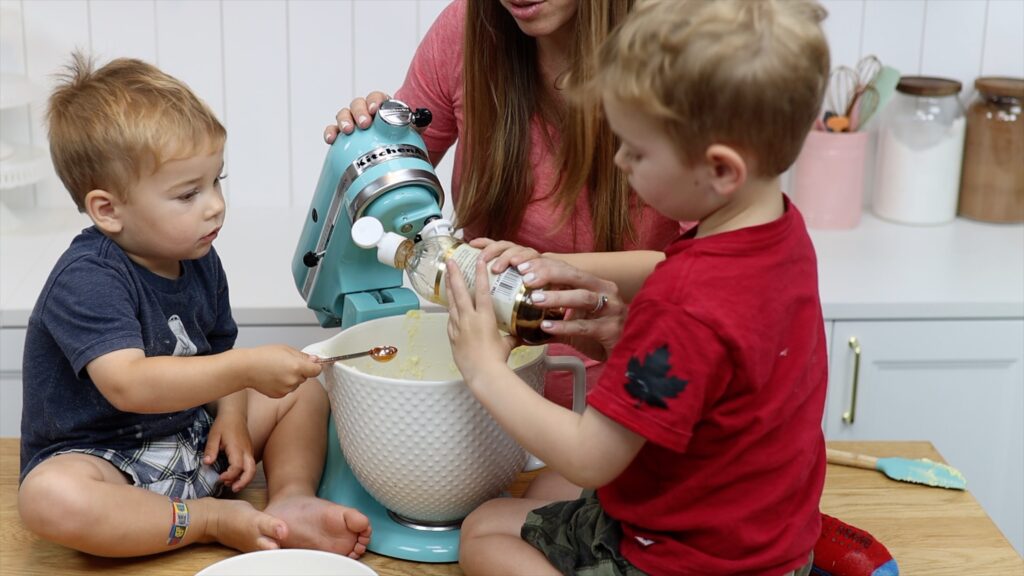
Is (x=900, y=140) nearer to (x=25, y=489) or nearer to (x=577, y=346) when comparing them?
(x=577, y=346)

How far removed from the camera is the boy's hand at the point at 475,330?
1.10 metres

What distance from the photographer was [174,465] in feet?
4.36

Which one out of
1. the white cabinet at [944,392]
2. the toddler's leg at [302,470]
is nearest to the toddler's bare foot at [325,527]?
the toddler's leg at [302,470]

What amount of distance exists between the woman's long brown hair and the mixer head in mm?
257

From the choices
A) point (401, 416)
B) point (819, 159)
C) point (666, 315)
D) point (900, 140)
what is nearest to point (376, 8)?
point (819, 159)

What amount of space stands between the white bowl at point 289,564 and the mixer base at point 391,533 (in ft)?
0.49

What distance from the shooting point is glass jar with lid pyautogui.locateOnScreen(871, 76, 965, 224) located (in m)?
2.36

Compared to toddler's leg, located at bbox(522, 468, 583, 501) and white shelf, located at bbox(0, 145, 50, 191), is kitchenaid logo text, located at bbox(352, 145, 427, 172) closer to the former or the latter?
toddler's leg, located at bbox(522, 468, 583, 501)

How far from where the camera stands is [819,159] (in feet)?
7.78

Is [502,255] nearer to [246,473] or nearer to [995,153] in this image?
[246,473]

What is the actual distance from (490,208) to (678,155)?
0.70 m

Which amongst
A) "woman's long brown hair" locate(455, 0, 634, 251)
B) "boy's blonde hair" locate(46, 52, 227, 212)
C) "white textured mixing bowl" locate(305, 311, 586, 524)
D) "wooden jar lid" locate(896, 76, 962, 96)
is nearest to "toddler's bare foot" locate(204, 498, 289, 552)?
"white textured mixing bowl" locate(305, 311, 586, 524)

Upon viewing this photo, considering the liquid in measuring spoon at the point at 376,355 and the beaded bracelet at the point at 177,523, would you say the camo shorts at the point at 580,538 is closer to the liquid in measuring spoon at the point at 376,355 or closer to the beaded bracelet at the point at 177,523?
the liquid in measuring spoon at the point at 376,355

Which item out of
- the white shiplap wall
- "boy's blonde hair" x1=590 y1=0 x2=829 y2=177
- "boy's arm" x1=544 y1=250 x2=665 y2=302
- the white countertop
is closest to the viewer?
"boy's blonde hair" x1=590 y1=0 x2=829 y2=177
